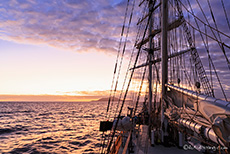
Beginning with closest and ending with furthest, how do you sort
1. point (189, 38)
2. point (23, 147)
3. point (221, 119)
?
point (221, 119) → point (189, 38) → point (23, 147)

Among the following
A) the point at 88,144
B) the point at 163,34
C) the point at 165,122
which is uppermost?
the point at 163,34

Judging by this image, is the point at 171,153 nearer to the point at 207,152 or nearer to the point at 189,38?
the point at 207,152

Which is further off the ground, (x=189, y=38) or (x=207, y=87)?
(x=189, y=38)

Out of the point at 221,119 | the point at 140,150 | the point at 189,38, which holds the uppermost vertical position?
the point at 189,38

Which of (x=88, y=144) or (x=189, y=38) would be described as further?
(x=88, y=144)

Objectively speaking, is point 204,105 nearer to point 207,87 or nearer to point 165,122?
point 165,122

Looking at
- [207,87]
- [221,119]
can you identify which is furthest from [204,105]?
[207,87]

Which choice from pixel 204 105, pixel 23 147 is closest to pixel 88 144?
pixel 23 147

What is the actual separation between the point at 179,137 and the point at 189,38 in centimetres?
1129

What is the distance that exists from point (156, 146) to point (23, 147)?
16133 mm

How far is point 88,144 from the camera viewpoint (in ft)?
58.6

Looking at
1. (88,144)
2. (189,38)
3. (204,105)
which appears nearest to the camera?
(204,105)

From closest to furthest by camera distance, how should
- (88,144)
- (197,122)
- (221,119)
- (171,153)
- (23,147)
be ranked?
(221,119) < (197,122) < (171,153) < (23,147) < (88,144)

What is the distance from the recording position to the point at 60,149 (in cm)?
1599
